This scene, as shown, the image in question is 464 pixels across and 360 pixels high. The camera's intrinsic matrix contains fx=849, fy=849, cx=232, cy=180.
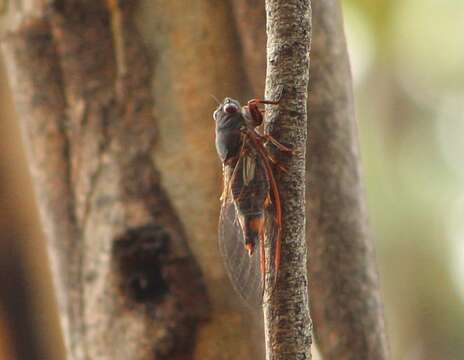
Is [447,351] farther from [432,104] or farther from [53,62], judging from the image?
[53,62]

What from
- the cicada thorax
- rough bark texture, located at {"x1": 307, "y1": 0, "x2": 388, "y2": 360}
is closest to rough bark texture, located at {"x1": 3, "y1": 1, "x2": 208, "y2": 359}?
rough bark texture, located at {"x1": 307, "y1": 0, "x2": 388, "y2": 360}

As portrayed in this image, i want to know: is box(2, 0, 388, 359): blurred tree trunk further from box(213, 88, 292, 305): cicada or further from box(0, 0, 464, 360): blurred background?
box(0, 0, 464, 360): blurred background

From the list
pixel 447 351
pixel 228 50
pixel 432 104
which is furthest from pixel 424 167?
pixel 228 50

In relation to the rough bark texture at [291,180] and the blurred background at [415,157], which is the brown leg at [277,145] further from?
the blurred background at [415,157]

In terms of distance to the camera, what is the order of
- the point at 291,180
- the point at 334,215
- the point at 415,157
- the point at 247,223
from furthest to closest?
the point at 415,157, the point at 334,215, the point at 247,223, the point at 291,180

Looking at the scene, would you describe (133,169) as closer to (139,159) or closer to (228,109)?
(139,159)

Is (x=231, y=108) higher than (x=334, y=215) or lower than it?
higher

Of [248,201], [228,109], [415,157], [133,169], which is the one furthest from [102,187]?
[415,157]

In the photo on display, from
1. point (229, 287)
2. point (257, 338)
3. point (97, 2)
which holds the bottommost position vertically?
point (257, 338)
